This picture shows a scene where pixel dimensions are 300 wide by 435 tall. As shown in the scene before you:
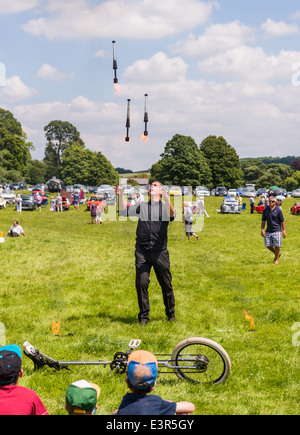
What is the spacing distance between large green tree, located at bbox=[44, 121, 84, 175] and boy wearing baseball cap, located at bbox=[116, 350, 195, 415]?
111m

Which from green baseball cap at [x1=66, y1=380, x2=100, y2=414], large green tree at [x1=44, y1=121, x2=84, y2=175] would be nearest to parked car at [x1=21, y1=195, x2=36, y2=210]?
green baseball cap at [x1=66, y1=380, x2=100, y2=414]

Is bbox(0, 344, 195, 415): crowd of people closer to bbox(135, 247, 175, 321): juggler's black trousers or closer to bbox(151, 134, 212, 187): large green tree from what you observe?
bbox(135, 247, 175, 321): juggler's black trousers

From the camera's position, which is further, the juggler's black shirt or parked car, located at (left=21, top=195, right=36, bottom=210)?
parked car, located at (left=21, top=195, right=36, bottom=210)

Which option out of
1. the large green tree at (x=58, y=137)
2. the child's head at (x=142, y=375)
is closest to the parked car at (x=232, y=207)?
the child's head at (x=142, y=375)

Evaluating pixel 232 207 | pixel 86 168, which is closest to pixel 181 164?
pixel 232 207

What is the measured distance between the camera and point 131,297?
9.91 meters

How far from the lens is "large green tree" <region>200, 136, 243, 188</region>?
255ft

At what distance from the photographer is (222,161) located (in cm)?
7762

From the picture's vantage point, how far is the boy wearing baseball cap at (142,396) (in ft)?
10.7

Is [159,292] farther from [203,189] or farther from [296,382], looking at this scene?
[203,189]

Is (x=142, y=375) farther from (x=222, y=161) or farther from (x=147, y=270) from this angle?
(x=222, y=161)

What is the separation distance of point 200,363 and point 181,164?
56.4 meters
